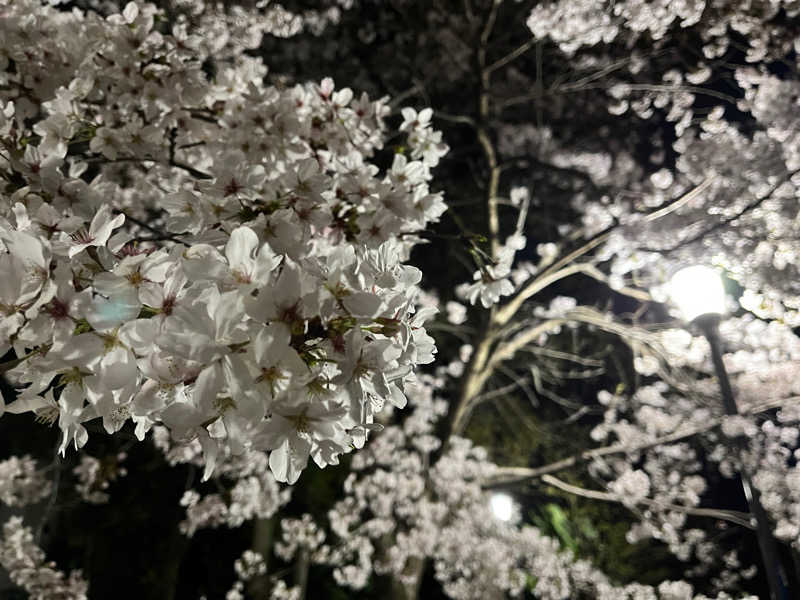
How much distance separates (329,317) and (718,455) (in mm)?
8917

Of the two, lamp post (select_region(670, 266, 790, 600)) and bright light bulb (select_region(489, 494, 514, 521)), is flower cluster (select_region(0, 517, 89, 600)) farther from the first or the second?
lamp post (select_region(670, 266, 790, 600))

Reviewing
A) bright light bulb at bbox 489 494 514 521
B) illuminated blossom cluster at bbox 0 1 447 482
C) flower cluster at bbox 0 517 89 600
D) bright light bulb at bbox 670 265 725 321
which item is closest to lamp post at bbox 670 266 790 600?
bright light bulb at bbox 670 265 725 321

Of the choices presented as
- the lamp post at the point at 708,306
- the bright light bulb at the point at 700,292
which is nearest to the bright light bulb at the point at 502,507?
the lamp post at the point at 708,306

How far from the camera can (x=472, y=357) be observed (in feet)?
19.6

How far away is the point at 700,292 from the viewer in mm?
3285

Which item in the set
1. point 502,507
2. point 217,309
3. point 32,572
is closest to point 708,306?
point 217,309

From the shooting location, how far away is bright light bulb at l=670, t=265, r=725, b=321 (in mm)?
3262

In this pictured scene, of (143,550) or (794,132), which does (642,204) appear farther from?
(143,550)

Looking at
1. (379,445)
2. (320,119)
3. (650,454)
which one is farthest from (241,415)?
(650,454)

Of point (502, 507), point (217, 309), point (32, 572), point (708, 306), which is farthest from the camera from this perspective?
point (502, 507)

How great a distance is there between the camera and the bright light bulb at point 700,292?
3.26 metres

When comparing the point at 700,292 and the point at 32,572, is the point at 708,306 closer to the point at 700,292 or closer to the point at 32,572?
the point at 700,292

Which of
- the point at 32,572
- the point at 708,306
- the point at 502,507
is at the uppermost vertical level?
the point at 708,306

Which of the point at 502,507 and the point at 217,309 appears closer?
the point at 217,309
